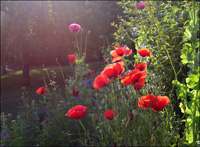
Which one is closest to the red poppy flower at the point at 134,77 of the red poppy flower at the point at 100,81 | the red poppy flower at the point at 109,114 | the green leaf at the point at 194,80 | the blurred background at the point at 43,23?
the red poppy flower at the point at 100,81

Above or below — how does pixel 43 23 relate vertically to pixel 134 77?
above

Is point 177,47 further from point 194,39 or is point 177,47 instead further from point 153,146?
point 194,39

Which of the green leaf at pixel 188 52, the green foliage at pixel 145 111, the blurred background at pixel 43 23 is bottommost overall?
the green foliage at pixel 145 111

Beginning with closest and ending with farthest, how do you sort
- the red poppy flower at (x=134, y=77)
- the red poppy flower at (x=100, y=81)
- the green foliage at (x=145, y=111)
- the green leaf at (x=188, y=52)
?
1. the green leaf at (x=188, y=52)
2. the red poppy flower at (x=134, y=77)
3. the red poppy flower at (x=100, y=81)
4. the green foliage at (x=145, y=111)

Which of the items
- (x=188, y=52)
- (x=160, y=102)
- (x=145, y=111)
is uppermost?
(x=188, y=52)

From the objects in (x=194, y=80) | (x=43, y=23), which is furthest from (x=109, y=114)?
(x=43, y=23)

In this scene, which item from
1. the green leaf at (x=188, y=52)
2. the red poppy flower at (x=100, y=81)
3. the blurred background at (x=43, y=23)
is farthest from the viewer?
the blurred background at (x=43, y=23)

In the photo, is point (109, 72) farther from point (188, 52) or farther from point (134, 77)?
point (188, 52)

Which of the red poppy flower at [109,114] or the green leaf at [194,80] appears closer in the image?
the green leaf at [194,80]

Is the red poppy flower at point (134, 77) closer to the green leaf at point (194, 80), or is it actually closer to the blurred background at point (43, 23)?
the green leaf at point (194, 80)

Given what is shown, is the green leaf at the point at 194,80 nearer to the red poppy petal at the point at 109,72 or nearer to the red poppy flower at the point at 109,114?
the red poppy petal at the point at 109,72

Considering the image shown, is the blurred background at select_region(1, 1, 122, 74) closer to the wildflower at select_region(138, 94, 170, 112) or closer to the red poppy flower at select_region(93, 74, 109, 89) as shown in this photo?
the red poppy flower at select_region(93, 74, 109, 89)

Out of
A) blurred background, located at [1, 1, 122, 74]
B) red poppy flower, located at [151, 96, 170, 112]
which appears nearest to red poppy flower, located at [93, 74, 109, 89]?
red poppy flower, located at [151, 96, 170, 112]

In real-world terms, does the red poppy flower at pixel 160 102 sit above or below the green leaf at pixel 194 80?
below
